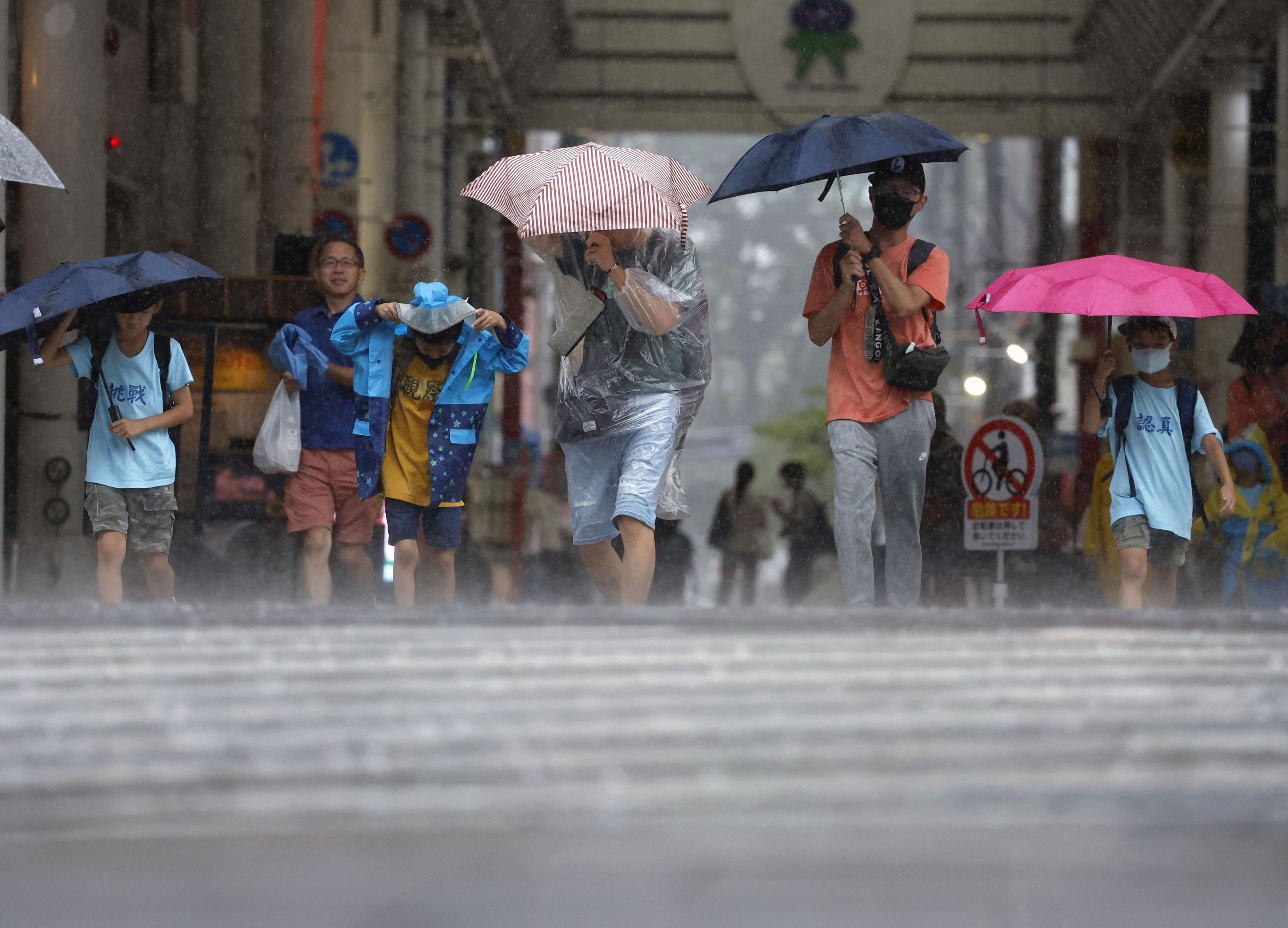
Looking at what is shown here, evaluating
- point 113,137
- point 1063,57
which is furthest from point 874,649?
point 1063,57

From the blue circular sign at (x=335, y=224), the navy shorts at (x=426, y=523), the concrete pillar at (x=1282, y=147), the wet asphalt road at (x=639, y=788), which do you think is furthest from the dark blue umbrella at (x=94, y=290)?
the concrete pillar at (x=1282, y=147)

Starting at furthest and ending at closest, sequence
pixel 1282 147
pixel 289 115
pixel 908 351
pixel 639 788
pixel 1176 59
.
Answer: pixel 1176 59, pixel 1282 147, pixel 289 115, pixel 908 351, pixel 639 788

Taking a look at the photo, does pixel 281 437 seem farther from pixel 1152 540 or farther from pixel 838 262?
pixel 1152 540

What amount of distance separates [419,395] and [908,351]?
181cm

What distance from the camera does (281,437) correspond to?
650cm

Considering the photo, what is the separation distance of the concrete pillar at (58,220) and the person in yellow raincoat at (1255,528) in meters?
6.86

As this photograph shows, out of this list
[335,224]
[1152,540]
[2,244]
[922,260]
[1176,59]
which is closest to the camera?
[922,260]

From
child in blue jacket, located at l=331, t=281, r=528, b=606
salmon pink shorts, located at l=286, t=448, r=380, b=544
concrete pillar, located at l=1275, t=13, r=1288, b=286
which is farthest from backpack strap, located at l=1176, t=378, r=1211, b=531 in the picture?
concrete pillar, located at l=1275, t=13, r=1288, b=286

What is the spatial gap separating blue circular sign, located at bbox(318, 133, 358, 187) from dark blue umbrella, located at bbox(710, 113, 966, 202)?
732 centimetres

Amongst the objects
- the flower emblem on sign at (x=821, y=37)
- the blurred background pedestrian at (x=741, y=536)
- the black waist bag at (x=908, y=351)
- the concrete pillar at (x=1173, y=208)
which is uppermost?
the flower emblem on sign at (x=821, y=37)

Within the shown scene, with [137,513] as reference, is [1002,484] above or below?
above

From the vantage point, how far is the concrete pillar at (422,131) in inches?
501

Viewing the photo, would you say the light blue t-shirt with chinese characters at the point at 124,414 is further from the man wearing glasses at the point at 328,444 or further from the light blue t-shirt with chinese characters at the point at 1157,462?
the light blue t-shirt with chinese characters at the point at 1157,462

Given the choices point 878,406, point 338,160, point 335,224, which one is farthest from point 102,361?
point 338,160
